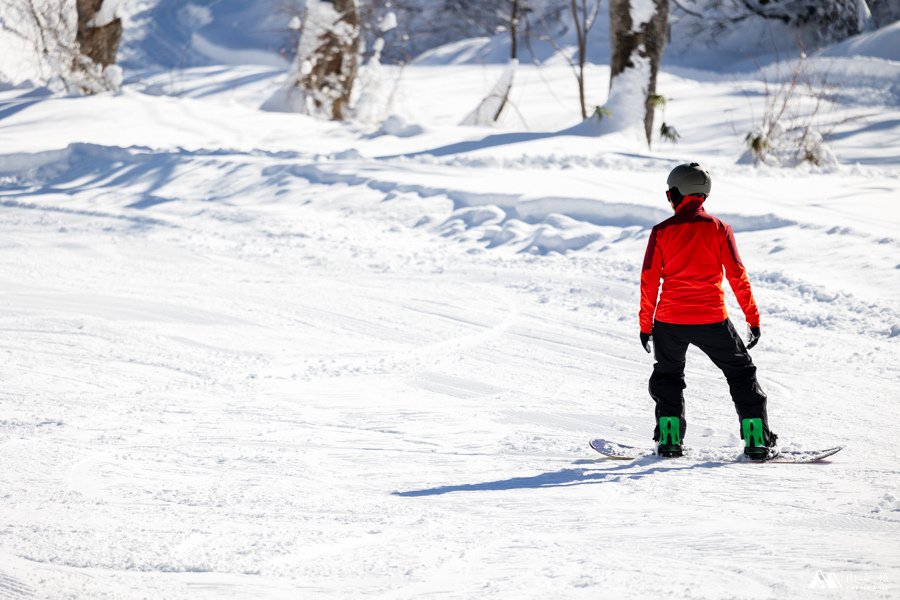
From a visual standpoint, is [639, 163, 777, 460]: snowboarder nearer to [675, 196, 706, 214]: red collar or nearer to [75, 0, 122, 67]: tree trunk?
[675, 196, 706, 214]: red collar

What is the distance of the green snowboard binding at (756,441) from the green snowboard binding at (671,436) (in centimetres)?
24

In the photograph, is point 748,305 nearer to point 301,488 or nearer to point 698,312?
point 698,312

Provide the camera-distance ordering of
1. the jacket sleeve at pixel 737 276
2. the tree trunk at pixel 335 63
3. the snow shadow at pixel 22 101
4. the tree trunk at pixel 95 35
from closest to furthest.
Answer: the jacket sleeve at pixel 737 276 → the snow shadow at pixel 22 101 → the tree trunk at pixel 335 63 → the tree trunk at pixel 95 35

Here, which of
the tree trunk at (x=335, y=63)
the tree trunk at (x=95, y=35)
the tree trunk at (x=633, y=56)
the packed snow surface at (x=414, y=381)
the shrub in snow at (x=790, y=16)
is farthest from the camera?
the shrub in snow at (x=790, y=16)

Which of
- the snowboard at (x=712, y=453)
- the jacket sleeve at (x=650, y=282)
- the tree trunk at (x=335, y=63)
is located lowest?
the snowboard at (x=712, y=453)

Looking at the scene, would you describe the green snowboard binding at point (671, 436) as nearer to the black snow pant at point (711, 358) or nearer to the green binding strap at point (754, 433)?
the black snow pant at point (711, 358)

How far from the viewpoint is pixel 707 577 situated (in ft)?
8.64

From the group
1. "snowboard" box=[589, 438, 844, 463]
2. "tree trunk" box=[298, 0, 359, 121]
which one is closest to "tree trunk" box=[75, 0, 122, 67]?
"tree trunk" box=[298, 0, 359, 121]

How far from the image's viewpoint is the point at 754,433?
12.1 ft

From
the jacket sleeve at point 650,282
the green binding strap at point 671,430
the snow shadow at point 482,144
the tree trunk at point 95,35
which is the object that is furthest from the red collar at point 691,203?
the tree trunk at point 95,35

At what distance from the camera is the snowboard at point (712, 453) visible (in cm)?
A: 368

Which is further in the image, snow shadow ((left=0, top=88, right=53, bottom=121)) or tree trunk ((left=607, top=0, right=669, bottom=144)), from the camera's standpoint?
snow shadow ((left=0, top=88, right=53, bottom=121))

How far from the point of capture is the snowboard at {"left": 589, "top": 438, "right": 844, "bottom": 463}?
3.68 m

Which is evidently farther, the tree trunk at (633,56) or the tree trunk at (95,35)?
the tree trunk at (95,35)
